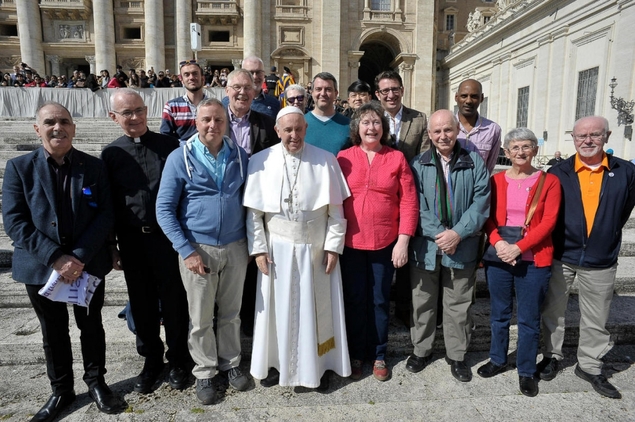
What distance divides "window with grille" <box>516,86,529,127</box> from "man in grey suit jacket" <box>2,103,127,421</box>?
23.0 meters

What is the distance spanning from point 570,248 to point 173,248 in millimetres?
3176

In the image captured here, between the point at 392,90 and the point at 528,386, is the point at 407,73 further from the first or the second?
the point at 528,386

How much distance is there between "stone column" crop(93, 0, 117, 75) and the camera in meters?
28.2

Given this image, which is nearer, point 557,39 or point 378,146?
point 378,146

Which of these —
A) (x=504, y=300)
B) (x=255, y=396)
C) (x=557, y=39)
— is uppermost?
(x=557, y=39)

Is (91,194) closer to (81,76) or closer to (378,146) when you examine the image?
(378,146)

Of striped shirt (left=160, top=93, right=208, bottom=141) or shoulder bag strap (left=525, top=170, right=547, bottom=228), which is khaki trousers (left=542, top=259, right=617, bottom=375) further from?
striped shirt (left=160, top=93, right=208, bottom=141)

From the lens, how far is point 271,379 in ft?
10.9

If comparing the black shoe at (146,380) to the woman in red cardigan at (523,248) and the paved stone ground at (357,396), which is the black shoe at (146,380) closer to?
the paved stone ground at (357,396)

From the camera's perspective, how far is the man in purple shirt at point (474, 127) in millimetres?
3848

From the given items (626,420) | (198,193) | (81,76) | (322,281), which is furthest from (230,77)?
(81,76)

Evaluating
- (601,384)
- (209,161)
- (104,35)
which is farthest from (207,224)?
(104,35)

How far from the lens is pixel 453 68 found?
32.5 meters

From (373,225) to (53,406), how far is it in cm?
271
